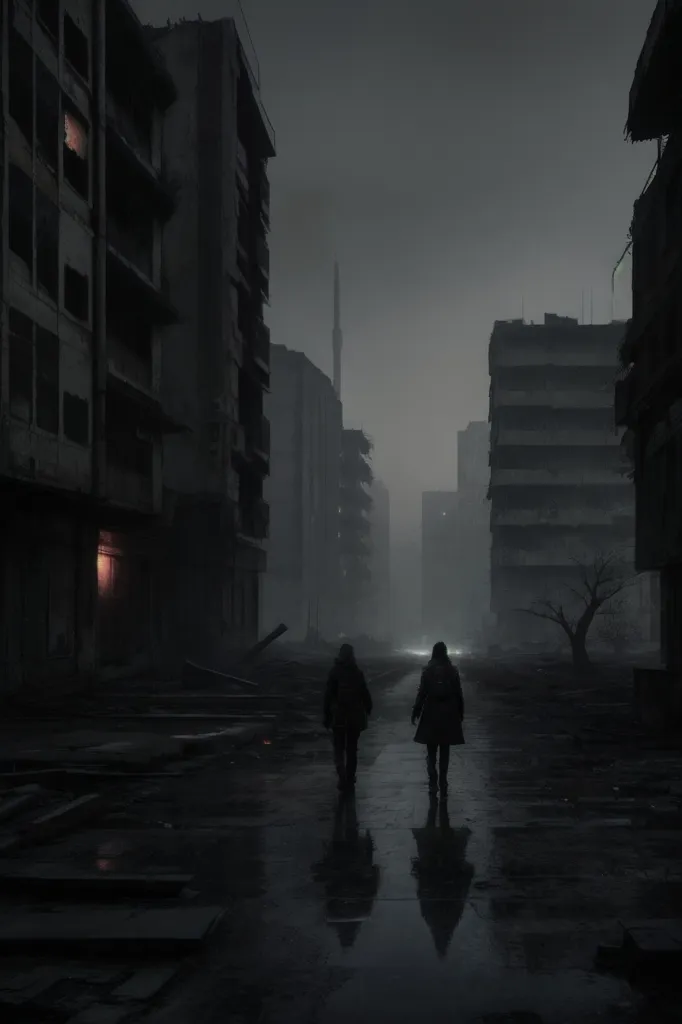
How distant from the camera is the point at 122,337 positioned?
34.0 metres

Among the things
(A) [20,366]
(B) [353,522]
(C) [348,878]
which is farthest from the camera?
(B) [353,522]

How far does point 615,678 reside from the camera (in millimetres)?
38625

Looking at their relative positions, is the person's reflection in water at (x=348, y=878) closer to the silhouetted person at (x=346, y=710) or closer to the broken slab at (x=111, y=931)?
the broken slab at (x=111, y=931)

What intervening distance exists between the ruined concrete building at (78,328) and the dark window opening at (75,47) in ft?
0.16

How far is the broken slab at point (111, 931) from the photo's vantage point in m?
6.25

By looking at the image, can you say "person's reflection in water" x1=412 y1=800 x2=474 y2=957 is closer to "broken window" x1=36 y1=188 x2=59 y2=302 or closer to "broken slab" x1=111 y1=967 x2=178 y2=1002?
"broken slab" x1=111 y1=967 x2=178 y2=1002

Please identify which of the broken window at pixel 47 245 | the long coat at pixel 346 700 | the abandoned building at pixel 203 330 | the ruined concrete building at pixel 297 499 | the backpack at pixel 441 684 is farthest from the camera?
the ruined concrete building at pixel 297 499

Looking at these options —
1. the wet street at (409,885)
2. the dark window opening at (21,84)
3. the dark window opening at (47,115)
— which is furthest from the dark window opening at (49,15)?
the wet street at (409,885)

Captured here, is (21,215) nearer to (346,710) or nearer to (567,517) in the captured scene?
(346,710)

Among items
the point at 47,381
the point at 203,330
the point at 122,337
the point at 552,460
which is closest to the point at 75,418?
the point at 47,381

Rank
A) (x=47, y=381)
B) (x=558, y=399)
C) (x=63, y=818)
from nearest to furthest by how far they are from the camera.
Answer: (x=63, y=818) < (x=47, y=381) < (x=558, y=399)

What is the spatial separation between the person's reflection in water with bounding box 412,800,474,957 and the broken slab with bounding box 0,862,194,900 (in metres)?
1.68

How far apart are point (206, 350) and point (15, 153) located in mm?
21875

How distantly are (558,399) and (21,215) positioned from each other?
3085 inches
